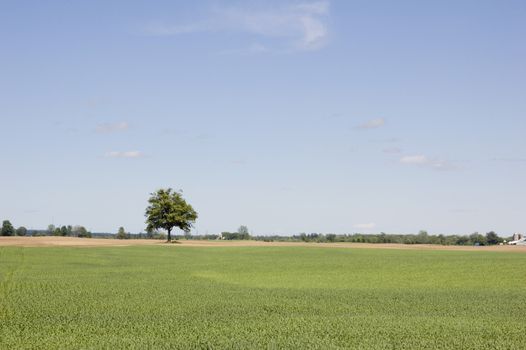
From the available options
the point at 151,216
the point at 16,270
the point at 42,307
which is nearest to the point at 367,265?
the point at 16,270

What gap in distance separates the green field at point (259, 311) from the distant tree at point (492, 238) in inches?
3993

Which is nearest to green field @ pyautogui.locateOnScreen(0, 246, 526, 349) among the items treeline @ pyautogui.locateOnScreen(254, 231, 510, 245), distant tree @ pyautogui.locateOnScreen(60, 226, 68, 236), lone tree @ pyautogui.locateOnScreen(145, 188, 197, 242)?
lone tree @ pyautogui.locateOnScreen(145, 188, 197, 242)

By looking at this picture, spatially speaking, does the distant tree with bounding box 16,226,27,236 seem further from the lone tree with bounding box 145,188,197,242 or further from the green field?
the green field

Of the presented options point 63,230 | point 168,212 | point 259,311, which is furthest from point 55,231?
point 259,311

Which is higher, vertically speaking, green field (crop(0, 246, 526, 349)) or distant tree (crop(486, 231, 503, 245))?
distant tree (crop(486, 231, 503, 245))

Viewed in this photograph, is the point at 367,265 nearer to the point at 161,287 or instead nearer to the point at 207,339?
the point at 161,287

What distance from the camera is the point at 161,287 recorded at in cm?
2950

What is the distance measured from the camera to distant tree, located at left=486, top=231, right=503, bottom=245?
13438cm

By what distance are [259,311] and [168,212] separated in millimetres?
82244

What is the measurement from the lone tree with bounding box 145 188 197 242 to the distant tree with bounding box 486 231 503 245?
→ 230ft

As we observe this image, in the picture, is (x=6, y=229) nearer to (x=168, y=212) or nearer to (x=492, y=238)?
(x=168, y=212)

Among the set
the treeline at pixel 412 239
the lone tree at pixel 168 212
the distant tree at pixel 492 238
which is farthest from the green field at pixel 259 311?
the distant tree at pixel 492 238

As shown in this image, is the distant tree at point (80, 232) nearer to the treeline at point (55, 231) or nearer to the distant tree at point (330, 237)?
the treeline at point (55, 231)

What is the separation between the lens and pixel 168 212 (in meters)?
102
